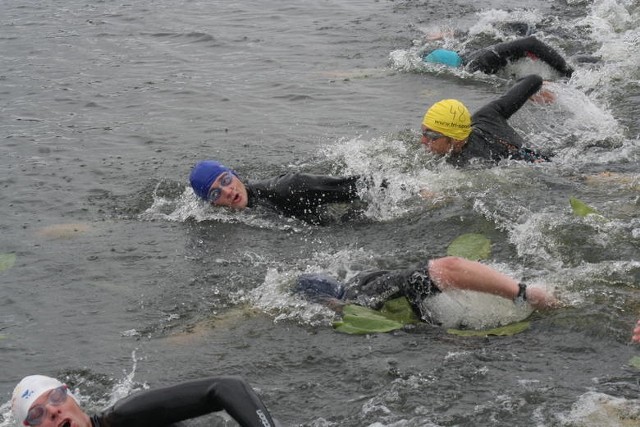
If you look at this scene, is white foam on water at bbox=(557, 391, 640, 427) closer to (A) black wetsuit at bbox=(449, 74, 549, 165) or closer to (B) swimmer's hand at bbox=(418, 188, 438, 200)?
(B) swimmer's hand at bbox=(418, 188, 438, 200)

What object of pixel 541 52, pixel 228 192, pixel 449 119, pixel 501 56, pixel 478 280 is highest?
pixel 541 52

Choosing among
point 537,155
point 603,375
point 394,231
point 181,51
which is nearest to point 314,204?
point 394,231

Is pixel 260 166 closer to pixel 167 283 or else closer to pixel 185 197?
pixel 185 197

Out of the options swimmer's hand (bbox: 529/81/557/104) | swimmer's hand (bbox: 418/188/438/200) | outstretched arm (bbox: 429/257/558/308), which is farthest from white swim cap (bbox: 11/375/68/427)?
swimmer's hand (bbox: 529/81/557/104)

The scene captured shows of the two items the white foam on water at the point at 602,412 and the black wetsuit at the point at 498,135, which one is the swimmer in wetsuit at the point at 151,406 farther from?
the black wetsuit at the point at 498,135

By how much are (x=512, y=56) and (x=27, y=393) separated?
8.50m

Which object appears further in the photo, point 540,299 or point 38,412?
point 540,299

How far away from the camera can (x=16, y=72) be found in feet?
45.8

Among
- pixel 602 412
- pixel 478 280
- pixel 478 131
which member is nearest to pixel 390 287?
pixel 478 280

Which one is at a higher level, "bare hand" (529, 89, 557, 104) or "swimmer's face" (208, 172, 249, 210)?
"bare hand" (529, 89, 557, 104)

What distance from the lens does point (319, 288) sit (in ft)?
22.2

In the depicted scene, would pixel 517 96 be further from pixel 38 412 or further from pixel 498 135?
pixel 38 412

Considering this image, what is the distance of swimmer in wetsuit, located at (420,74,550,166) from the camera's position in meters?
8.73

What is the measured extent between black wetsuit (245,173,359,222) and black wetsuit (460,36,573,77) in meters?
4.00
